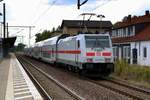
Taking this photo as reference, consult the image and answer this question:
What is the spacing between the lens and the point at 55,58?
1580 inches

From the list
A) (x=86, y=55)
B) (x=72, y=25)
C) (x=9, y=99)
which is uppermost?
(x=72, y=25)

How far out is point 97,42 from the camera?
25.5 meters

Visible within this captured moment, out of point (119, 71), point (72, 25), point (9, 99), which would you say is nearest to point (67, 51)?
point (119, 71)

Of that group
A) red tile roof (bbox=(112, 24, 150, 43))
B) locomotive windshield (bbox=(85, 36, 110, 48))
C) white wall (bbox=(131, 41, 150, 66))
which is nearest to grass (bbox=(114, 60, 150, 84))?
locomotive windshield (bbox=(85, 36, 110, 48))

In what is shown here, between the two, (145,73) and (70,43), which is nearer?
(145,73)

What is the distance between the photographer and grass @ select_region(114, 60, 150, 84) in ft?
79.6

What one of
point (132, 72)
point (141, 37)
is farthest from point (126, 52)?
point (132, 72)

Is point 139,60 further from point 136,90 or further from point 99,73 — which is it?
point 136,90

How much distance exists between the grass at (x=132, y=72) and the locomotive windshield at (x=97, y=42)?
2690 millimetres

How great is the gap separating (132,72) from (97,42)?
362 centimetres

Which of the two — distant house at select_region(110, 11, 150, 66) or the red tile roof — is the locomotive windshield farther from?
the red tile roof

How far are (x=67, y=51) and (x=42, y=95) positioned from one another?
47.9ft

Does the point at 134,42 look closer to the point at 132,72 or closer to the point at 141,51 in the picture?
the point at 141,51

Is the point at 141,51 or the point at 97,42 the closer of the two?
the point at 97,42
